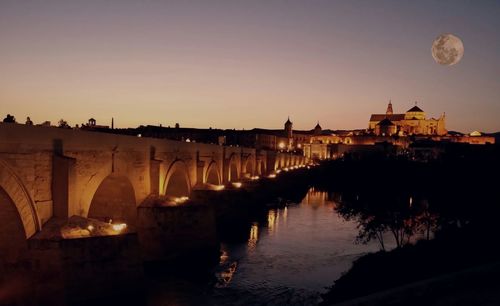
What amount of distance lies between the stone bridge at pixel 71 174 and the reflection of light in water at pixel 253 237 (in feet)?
19.7

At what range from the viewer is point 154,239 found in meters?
20.5


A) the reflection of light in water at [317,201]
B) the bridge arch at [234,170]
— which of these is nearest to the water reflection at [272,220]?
the bridge arch at [234,170]

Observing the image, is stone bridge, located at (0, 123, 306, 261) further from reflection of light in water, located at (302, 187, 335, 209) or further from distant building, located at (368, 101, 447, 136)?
distant building, located at (368, 101, 447, 136)

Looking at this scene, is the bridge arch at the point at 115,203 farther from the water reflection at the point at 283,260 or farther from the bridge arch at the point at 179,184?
the bridge arch at the point at 179,184

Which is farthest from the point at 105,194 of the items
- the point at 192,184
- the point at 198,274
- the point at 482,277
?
the point at 482,277

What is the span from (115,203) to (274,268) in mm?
7934

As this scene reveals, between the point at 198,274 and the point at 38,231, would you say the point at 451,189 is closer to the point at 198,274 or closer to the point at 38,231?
the point at 198,274

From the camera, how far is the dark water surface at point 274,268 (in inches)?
681

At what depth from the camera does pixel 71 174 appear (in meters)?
14.7

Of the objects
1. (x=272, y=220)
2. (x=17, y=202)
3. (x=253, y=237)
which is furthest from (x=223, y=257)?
(x=272, y=220)

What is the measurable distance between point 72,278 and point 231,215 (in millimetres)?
21172

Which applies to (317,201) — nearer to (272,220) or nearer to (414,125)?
(272,220)

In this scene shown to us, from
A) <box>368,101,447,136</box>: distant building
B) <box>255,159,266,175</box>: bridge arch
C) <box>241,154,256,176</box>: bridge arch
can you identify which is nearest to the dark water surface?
<box>241,154,256,176</box>: bridge arch

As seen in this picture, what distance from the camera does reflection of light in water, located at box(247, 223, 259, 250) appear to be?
2671cm
